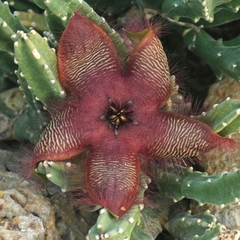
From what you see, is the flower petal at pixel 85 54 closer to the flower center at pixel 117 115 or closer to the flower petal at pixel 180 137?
the flower center at pixel 117 115

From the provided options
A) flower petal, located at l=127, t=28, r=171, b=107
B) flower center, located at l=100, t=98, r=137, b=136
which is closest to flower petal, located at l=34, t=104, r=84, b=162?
flower center, located at l=100, t=98, r=137, b=136

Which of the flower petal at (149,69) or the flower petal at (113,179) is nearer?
the flower petal at (113,179)

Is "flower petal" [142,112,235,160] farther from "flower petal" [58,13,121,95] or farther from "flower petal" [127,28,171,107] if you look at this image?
"flower petal" [58,13,121,95]

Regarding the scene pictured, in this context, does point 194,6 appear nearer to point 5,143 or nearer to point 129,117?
point 129,117

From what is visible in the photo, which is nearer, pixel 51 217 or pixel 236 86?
pixel 51 217

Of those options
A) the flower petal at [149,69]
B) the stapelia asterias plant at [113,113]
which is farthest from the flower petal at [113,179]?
the flower petal at [149,69]

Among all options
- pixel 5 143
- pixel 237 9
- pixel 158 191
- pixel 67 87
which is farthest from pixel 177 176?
pixel 5 143
